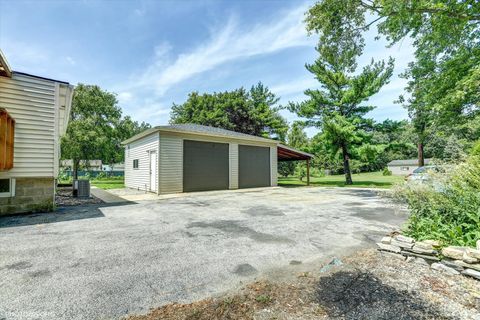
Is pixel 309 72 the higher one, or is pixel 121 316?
pixel 309 72

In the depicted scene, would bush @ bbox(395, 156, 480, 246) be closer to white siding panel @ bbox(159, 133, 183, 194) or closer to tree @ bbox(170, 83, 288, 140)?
white siding panel @ bbox(159, 133, 183, 194)

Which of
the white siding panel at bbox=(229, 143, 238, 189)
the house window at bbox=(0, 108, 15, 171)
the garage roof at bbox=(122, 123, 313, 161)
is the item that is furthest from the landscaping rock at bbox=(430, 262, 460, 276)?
the white siding panel at bbox=(229, 143, 238, 189)

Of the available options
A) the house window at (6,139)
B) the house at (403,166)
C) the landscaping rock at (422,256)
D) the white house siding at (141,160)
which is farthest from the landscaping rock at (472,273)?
the house at (403,166)

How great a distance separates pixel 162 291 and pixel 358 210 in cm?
622

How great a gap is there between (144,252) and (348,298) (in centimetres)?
273

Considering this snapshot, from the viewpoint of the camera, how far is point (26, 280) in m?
2.39

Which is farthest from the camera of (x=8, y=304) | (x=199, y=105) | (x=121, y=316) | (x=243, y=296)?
(x=199, y=105)

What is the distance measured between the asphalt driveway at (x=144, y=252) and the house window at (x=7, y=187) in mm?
780

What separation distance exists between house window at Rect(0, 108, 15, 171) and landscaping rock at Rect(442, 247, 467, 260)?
813 cm

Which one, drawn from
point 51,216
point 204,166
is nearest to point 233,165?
point 204,166

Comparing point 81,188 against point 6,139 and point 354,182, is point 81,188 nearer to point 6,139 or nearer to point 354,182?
point 6,139

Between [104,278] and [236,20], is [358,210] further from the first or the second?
[236,20]

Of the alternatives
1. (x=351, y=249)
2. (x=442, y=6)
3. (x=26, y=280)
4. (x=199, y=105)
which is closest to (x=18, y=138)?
(x=26, y=280)

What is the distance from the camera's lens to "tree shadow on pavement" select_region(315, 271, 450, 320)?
189cm
